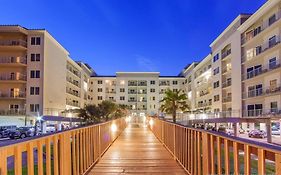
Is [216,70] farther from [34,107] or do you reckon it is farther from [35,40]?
[34,107]

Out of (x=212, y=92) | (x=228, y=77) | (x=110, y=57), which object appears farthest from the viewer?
(x=110, y=57)

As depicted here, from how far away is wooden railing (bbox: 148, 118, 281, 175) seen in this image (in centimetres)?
294

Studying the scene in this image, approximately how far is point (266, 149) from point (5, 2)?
104550mm

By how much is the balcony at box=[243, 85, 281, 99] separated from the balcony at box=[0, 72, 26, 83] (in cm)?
2870

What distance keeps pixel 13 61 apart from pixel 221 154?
44.3 meters

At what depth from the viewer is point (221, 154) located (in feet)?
15.7

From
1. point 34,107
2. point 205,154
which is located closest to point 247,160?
point 205,154

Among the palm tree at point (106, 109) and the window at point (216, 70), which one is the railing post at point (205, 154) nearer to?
the palm tree at point (106, 109)

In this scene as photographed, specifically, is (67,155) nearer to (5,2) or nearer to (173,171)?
(173,171)

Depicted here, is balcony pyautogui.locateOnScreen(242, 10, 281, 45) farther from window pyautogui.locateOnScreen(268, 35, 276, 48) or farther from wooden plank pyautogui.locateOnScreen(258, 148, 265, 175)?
wooden plank pyautogui.locateOnScreen(258, 148, 265, 175)

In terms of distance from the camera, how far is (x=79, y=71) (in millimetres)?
69062

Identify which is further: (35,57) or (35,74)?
(35,57)

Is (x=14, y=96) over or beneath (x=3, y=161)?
over

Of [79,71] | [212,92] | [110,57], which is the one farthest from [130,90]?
[110,57]
